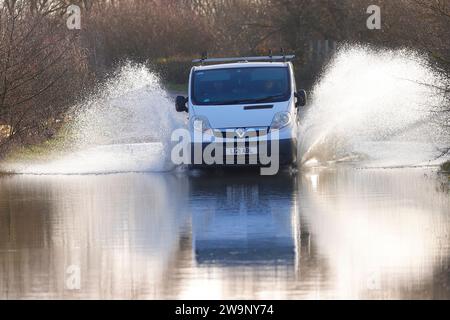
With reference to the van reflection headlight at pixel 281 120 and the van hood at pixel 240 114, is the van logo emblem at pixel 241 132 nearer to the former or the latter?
the van hood at pixel 240 114

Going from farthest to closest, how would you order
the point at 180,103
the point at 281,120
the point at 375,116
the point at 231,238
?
the point at 375,116
the point at 180,103
the point at 281,120
the point at 231,238

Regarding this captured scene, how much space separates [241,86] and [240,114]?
982 mm

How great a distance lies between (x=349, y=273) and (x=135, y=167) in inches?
542

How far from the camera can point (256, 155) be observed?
22.5 meters

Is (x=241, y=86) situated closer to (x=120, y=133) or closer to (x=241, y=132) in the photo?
(x=241, y=132)

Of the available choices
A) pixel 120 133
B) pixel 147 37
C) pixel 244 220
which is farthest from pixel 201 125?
pixel 147 37

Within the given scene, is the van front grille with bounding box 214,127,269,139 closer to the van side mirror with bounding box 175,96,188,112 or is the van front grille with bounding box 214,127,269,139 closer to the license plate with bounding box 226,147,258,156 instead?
the license plate with bounding box 226,147,258,156

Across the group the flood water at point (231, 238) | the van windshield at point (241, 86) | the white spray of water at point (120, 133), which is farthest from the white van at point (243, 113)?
the white spray of water at point (120, 133)

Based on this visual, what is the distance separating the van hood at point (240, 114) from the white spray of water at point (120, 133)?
2.27m

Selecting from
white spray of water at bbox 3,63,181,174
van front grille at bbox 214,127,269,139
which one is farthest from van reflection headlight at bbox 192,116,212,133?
white spray of water at bbox 3,63,181,174

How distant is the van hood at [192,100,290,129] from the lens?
2267cm

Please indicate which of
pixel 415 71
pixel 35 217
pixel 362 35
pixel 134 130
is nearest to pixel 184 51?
pixel 362 35

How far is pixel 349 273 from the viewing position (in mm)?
11805

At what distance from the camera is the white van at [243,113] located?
22.5 metres
